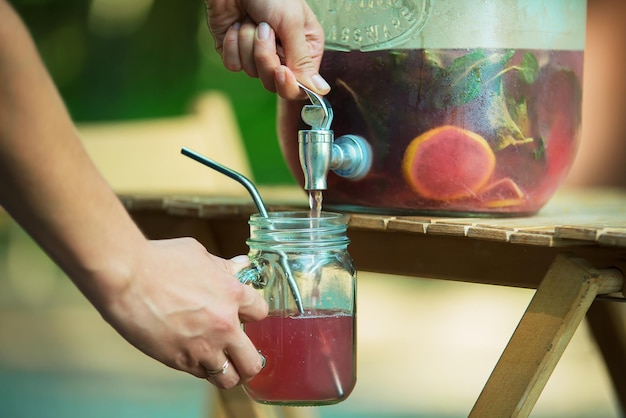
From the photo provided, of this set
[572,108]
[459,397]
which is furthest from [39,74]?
[459,397]

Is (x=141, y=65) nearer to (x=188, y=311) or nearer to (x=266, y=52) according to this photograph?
(x=266, y=52)

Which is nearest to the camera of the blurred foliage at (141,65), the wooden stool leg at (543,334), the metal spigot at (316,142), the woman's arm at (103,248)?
the woman's arm at (103,248)

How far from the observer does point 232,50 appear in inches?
34.4

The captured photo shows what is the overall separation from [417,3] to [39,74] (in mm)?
397

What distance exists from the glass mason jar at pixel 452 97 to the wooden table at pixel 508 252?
3 cm

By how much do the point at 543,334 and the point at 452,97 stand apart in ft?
0.80

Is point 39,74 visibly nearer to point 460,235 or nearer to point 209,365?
point 209,365

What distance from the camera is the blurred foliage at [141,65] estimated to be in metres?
2.32

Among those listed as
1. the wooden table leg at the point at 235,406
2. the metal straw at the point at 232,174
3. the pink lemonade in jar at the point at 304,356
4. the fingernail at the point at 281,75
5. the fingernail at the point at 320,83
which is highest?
the fingernail at the point at 281,75

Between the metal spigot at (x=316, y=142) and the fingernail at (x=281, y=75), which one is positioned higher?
the fingernail at (x=281, y=75)

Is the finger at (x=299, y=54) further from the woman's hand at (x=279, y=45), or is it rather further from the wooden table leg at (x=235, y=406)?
the wooden table leg at (x=235, y=406)

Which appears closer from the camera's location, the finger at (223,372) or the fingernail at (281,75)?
the finger at (223,372)

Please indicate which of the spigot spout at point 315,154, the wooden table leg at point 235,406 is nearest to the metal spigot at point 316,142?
the spigot spout at point 315,154

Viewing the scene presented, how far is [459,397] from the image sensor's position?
83.1 inches
